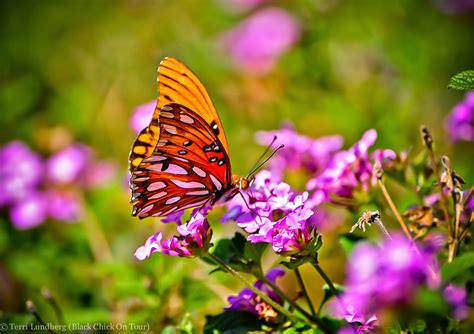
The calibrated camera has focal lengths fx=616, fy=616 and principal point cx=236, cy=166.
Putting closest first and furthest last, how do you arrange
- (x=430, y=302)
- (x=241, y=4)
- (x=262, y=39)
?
(x=430, y=302) → (x=262, y=39) → (x=241, y=4)

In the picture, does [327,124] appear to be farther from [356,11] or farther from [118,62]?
[118,62]

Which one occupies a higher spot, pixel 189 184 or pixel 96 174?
pixel 96 174

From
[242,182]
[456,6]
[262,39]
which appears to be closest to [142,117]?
[242,182]

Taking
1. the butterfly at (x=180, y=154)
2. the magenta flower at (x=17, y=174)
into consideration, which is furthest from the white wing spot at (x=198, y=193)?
the magenta flower at (x=17, y=174)

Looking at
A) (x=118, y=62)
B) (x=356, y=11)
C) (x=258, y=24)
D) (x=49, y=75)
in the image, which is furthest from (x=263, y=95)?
(x=49, y=75)

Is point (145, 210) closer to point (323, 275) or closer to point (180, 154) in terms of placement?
point (180, 154)

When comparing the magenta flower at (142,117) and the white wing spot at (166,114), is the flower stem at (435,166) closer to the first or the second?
the white wing spot at (166,114)

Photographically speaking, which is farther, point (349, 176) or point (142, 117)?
point (142, 117)
